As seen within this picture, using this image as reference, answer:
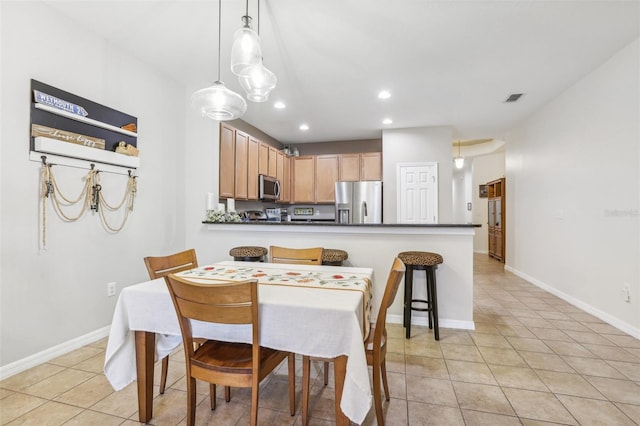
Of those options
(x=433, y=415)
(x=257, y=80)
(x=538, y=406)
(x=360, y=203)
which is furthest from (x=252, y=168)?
(x=538, y=406)

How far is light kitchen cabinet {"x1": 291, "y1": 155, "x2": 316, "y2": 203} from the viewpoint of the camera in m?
5.77

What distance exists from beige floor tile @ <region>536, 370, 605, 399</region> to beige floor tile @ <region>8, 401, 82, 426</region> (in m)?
2.82

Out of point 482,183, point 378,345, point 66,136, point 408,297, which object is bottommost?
point 408,297

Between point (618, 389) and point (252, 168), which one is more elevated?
point (252, 168)

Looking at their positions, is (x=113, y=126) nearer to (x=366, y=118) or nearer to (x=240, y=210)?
(x=240, y=210)

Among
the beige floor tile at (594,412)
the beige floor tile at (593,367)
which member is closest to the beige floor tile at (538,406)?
the beige floor tile at (594,412)

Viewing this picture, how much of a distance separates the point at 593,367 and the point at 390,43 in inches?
119

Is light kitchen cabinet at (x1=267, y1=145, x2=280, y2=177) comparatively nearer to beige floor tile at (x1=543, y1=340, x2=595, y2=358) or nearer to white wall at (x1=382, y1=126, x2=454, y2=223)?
white wall at (x1=382, y1=126, x2=454, y2=223)

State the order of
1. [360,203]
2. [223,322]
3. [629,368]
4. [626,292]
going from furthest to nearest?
[360,203]
[626,292]
[629,368]
[223,322]

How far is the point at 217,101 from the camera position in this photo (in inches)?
76.6

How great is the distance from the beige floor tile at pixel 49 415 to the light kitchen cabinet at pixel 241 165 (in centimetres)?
271

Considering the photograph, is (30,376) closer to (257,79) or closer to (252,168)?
(257,79)

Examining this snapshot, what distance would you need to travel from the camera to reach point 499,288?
413 centimetres

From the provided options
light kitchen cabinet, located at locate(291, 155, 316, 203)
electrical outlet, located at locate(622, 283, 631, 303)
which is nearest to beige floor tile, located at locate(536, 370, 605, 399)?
electrical outlet, located at locate(622, 283, 631, 303)
